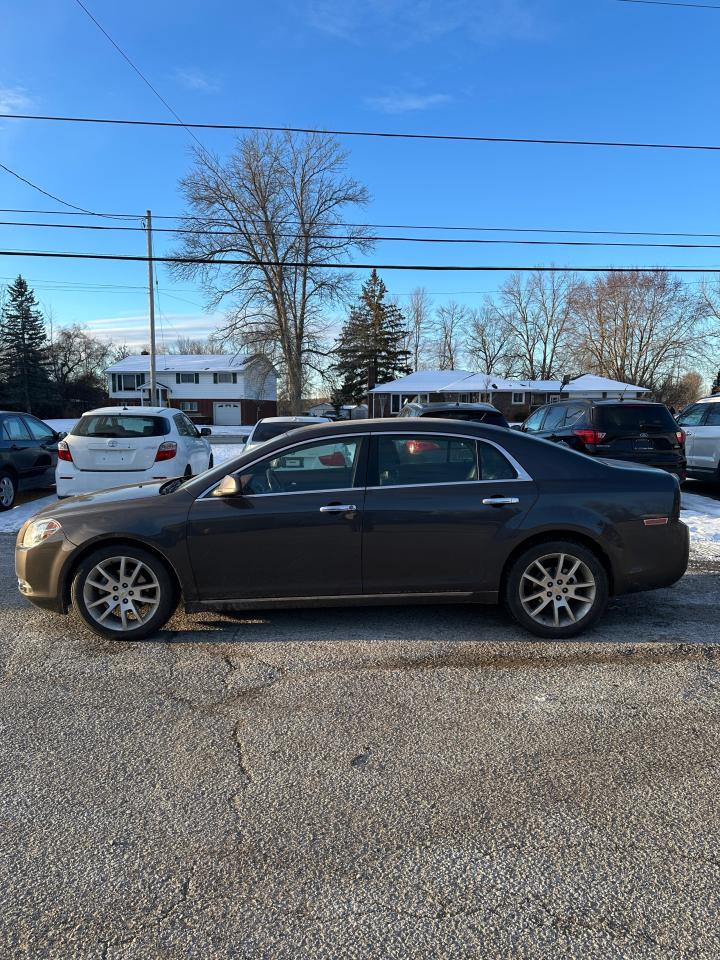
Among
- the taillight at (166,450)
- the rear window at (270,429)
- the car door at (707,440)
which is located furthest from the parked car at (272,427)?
the car door at (707,440)

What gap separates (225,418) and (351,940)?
59460 mm

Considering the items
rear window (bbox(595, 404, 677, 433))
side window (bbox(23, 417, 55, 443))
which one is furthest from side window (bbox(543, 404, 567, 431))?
side window (bbox(23, 417, 55, 443))

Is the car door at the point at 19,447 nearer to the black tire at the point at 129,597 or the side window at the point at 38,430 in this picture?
the side window at the point at 38,430

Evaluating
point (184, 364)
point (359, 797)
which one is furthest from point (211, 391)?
point (359, 797)

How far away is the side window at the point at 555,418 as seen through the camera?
38.9 feet

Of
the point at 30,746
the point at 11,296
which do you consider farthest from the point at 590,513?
the point at 11,296

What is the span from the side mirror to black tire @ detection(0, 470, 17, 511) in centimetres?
715

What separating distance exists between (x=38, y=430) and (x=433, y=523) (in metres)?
9.52

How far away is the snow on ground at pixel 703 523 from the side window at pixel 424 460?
3.96 metres

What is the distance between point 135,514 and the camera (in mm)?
4500

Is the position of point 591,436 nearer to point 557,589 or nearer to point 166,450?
point 557,589

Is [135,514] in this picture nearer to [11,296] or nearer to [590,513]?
[590,513]

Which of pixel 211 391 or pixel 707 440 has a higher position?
pixel 211 391

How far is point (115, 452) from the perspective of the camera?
355 inches
